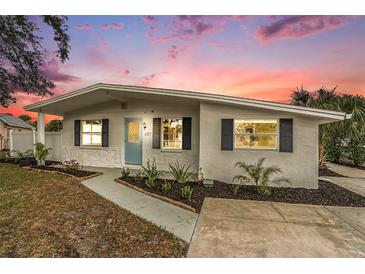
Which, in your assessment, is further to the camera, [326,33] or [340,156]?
[340,156]

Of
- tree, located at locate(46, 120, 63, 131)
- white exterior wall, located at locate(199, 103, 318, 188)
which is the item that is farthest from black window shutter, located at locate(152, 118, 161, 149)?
tree, located at locate(46, 120, 63, 131)

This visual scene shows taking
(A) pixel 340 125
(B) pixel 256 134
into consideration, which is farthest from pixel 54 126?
(A) pixel 340 125

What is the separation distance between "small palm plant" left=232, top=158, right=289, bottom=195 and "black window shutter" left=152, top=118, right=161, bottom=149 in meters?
3.37

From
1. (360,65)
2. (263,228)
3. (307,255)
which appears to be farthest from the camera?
(360,65)

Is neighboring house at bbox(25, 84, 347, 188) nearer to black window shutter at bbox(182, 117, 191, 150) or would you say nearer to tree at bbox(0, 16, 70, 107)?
black window shutter at bbox(182, 117, 191, 150)

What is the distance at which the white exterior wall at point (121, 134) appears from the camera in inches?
288

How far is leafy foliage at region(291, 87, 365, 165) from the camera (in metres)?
8.08

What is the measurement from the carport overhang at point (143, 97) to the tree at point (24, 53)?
3.99 feet

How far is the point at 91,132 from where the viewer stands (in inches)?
348

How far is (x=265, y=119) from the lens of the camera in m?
5.75

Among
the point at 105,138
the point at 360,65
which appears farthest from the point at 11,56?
the point at 360,65
